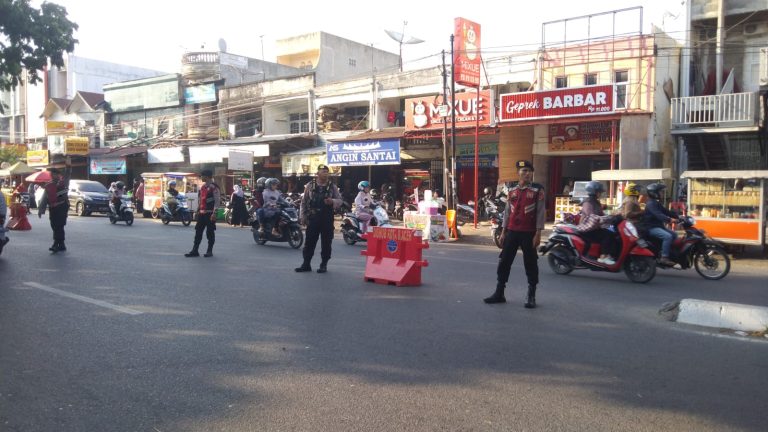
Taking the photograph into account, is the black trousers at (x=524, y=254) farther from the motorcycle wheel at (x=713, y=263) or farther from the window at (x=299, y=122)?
the window at (x=299, y=122)

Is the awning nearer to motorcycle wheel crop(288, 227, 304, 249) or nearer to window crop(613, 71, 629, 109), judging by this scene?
window crop(613, 71, 629, 109)


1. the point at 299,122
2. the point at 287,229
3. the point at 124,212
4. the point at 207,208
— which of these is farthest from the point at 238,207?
the point at 299,122

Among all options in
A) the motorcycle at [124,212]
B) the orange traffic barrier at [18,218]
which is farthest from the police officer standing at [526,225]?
the motorcycle at [124,212]

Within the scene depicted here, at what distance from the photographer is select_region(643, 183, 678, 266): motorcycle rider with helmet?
10.2 m

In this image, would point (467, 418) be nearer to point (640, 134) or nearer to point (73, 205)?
point (640, 134)

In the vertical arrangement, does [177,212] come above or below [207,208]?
below

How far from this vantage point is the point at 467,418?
12.9 ft

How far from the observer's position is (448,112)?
2088 centimetres

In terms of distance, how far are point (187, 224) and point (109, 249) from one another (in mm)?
8760

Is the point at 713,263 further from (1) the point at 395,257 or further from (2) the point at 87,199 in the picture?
(2) the point at 87,199

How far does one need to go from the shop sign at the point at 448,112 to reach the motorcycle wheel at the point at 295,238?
26.5ft

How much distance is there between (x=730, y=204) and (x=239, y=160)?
1714 centimetres

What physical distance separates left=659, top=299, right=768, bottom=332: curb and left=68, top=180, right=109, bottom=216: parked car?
80.9 feet

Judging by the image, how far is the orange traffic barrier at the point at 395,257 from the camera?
8.93 m
